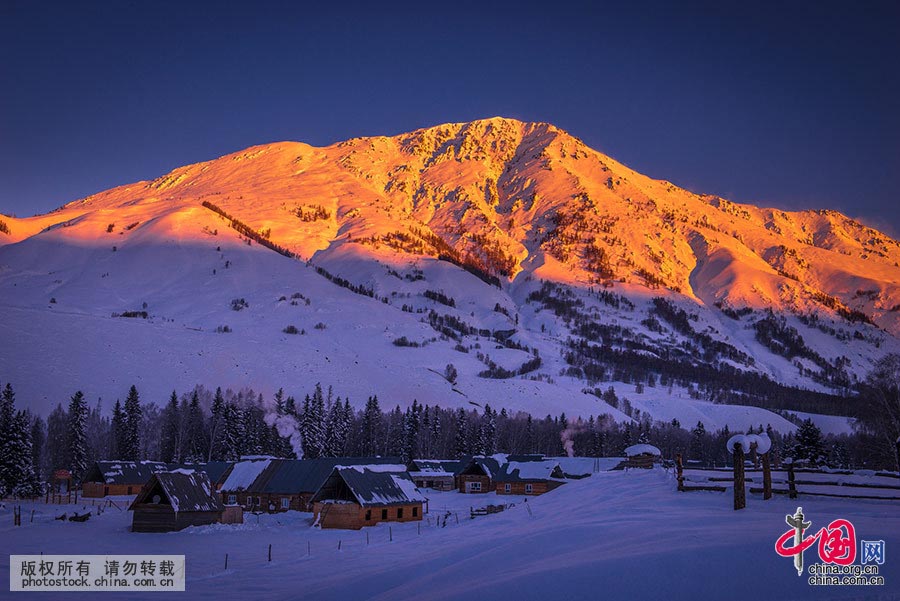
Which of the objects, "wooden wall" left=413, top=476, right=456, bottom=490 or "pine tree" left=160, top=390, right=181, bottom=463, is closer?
"wooden wall" left=413, top=476, right=456, bottom=490

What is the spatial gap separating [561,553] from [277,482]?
170 ft

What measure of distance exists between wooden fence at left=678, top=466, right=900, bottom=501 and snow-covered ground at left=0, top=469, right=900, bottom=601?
22.1 inches

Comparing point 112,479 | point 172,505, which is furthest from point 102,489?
point 172,505

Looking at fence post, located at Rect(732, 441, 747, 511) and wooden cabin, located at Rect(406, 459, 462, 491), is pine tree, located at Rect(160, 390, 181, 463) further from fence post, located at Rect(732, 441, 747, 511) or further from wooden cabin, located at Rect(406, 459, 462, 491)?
fence post, located at Rect(732, 441, 747, 511)

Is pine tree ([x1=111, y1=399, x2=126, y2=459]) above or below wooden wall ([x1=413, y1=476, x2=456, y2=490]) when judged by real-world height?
above

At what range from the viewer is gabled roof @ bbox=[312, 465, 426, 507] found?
52.6 meters

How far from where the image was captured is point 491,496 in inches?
3214

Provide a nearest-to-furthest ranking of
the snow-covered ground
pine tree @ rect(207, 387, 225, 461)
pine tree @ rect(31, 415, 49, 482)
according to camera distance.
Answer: the snow-covered ground, pine tree @ rect(31, 415, 49, 482), pine tree @ rect(207, 387, 225, 461)

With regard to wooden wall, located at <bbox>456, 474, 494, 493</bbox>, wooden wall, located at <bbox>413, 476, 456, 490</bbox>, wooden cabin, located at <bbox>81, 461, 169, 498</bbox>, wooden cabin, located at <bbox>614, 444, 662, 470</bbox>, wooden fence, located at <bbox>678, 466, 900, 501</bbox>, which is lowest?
wooden wall, located at <bbox>413, 476, 456, 490</bbox>

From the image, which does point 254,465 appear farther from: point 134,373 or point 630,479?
point 134,373

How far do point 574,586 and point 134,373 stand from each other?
490 ft

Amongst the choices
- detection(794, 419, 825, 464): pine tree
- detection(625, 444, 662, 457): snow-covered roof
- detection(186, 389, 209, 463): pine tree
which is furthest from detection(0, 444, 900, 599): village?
detection(186, 389, 209, 463): pine tree

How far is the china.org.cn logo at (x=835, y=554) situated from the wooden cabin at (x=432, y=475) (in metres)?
82.2

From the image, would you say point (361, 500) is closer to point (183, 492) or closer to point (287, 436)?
point (183, 492)
